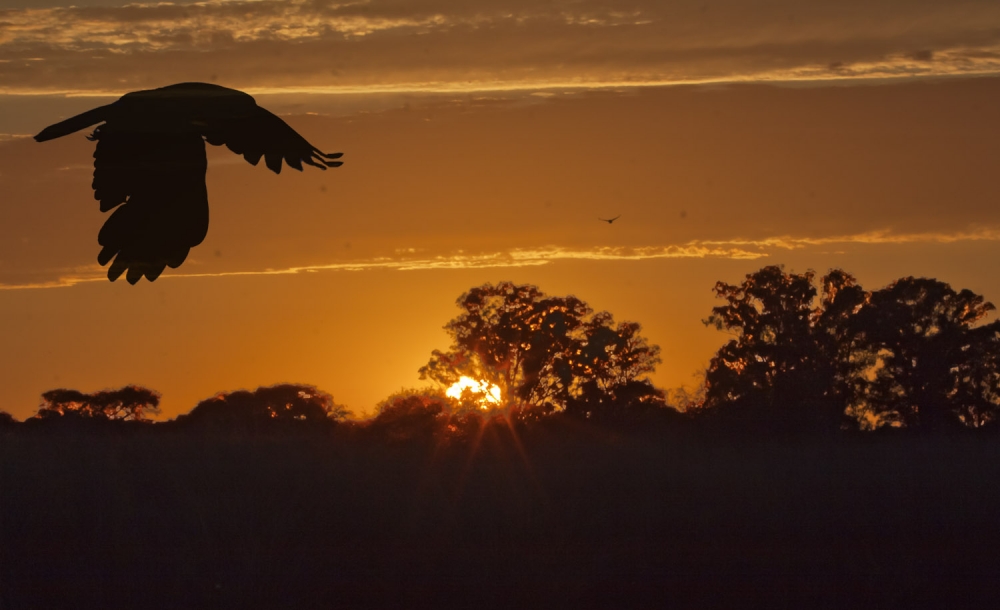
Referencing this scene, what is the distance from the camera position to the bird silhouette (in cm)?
102

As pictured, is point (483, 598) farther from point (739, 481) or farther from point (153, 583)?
point (739, 481)

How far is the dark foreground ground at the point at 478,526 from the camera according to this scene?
1112cm

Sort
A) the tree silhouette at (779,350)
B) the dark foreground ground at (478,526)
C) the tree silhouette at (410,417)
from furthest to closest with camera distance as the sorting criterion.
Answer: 1. the tree silhouette at (779,350)
2. the tree silhouette at (410,417)
3. the dark foreground ground at (478,526)

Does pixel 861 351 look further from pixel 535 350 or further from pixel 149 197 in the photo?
pixel 149 197

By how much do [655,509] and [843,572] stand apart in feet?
12.6

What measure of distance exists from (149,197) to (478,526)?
43.9 ft

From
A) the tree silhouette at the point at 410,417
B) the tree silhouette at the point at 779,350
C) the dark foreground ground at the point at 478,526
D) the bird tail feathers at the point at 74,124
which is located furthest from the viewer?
the tree silhouette at the point at 779,350

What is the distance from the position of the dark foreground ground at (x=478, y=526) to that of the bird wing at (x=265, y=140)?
10.0m

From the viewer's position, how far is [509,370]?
4550 centimetres

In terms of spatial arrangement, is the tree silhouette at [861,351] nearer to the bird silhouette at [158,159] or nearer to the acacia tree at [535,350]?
the acacia tree at [535,350]

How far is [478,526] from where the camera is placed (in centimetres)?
1412

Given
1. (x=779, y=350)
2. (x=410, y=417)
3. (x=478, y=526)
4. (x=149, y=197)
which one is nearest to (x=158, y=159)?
(x=149, y=197)

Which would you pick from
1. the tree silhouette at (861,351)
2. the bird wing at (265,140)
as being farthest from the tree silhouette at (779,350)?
the bird wing at (265,140)

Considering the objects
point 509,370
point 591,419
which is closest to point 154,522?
point 591,419
